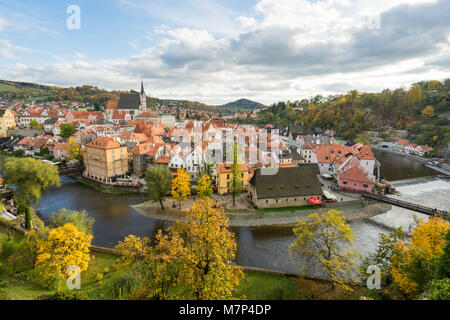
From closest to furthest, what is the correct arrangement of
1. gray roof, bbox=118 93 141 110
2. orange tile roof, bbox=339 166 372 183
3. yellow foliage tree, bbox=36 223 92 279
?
yellow foliage tree, bbox=36 223 92 279 → orange tile roof, bbox=339 166 372 183 → gray roof, bbox=118 93 141 110

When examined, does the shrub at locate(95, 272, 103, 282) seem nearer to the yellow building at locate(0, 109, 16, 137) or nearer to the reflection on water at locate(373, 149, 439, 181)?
the reflection on water at locate(373, 149, 439, 181)

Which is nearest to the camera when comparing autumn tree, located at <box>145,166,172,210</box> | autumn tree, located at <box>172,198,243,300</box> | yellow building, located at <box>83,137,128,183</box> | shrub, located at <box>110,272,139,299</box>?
autumn tree, located at <box>172,198,243,300</box>

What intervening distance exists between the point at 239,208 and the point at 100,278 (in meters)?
20.2

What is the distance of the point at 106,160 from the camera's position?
47.1 meters

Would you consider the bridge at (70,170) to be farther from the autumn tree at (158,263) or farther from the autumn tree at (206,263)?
the autumn tree at (206,263)

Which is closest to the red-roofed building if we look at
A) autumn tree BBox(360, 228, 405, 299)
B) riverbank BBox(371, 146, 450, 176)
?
autumn tree BBox(360, 228, 405, 299)

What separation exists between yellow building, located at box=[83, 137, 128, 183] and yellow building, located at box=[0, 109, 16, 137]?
7147cm

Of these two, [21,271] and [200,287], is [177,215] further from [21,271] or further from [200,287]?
[200,287]

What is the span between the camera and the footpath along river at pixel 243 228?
2484 cm

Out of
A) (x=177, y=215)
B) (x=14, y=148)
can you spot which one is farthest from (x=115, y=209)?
(x=14, y=148)

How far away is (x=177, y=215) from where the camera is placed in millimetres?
32750

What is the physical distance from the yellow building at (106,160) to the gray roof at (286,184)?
30.3 metres

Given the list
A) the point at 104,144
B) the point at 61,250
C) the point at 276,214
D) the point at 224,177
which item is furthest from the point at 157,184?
the point at 104,144

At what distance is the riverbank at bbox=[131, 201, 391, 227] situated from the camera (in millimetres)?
30984
